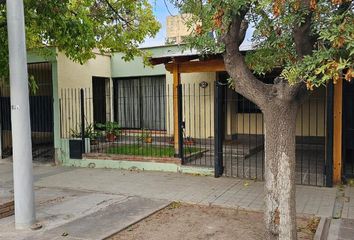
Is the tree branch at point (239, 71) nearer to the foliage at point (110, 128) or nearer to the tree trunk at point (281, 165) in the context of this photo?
the tree trunk at point (281, 165)

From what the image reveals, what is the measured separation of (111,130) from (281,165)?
9.51 metres

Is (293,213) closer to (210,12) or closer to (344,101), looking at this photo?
(210,12)

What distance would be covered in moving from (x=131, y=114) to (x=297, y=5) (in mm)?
11661

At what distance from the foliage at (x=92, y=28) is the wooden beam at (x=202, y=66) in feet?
4.88

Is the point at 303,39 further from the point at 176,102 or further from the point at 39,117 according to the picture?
the point at 39,117

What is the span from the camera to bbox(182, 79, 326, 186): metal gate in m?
10.1

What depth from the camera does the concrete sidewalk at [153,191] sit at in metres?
6.95

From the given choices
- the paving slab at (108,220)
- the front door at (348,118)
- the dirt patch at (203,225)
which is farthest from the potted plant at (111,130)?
the front door at (348,118)

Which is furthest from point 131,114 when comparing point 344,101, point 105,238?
point 105,238

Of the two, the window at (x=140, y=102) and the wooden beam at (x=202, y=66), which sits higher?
the wooden beam at (x=202, y=66)

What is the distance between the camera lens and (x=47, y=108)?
482 inches

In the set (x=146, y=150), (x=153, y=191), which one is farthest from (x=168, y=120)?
(x=153, y=191)

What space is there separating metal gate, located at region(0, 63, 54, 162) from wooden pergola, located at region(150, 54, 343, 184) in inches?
152

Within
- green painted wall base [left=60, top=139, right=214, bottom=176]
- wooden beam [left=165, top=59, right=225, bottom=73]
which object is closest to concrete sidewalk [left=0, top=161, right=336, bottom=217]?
green painted wall base [left=60, top=139, right=214, bottom=176]
